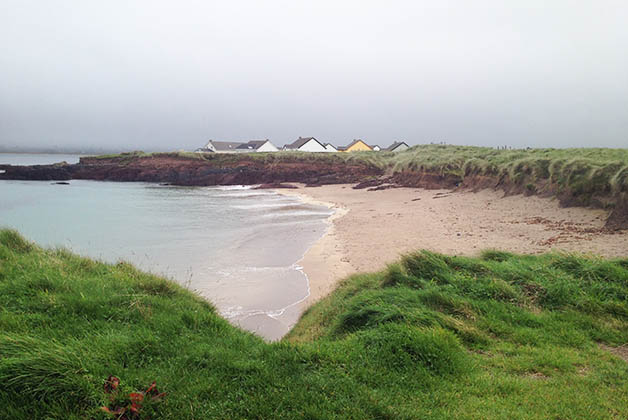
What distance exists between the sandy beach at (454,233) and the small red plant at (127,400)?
17.7 ft

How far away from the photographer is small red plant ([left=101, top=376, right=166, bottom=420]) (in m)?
2.71

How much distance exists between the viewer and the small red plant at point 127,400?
2710 millimetres

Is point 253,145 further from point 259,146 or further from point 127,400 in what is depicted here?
point 127,400

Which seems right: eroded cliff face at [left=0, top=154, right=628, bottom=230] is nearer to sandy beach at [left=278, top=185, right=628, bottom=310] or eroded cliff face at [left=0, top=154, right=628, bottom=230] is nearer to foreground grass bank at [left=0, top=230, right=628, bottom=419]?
sandy beach at [left=278, top=185, right=628, bottom=310]

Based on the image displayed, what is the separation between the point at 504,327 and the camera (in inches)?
188

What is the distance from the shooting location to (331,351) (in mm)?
3840

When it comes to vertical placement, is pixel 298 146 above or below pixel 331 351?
above

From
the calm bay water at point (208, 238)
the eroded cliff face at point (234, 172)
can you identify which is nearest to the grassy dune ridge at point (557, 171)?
the eroded cliff face at point (234, 172)

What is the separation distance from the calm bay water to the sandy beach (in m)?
0.91

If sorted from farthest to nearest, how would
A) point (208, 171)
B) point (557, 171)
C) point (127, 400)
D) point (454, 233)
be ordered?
1. point (208, 171)
2. point (557, 171)
3. point (454, 233)
4. point (127, 400)

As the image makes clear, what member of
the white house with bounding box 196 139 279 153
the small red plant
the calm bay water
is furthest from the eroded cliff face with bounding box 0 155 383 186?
the small red plant

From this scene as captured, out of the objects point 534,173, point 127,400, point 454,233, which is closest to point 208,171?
point 534,173

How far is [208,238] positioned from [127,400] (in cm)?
1331

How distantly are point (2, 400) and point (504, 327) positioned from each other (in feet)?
17.1
